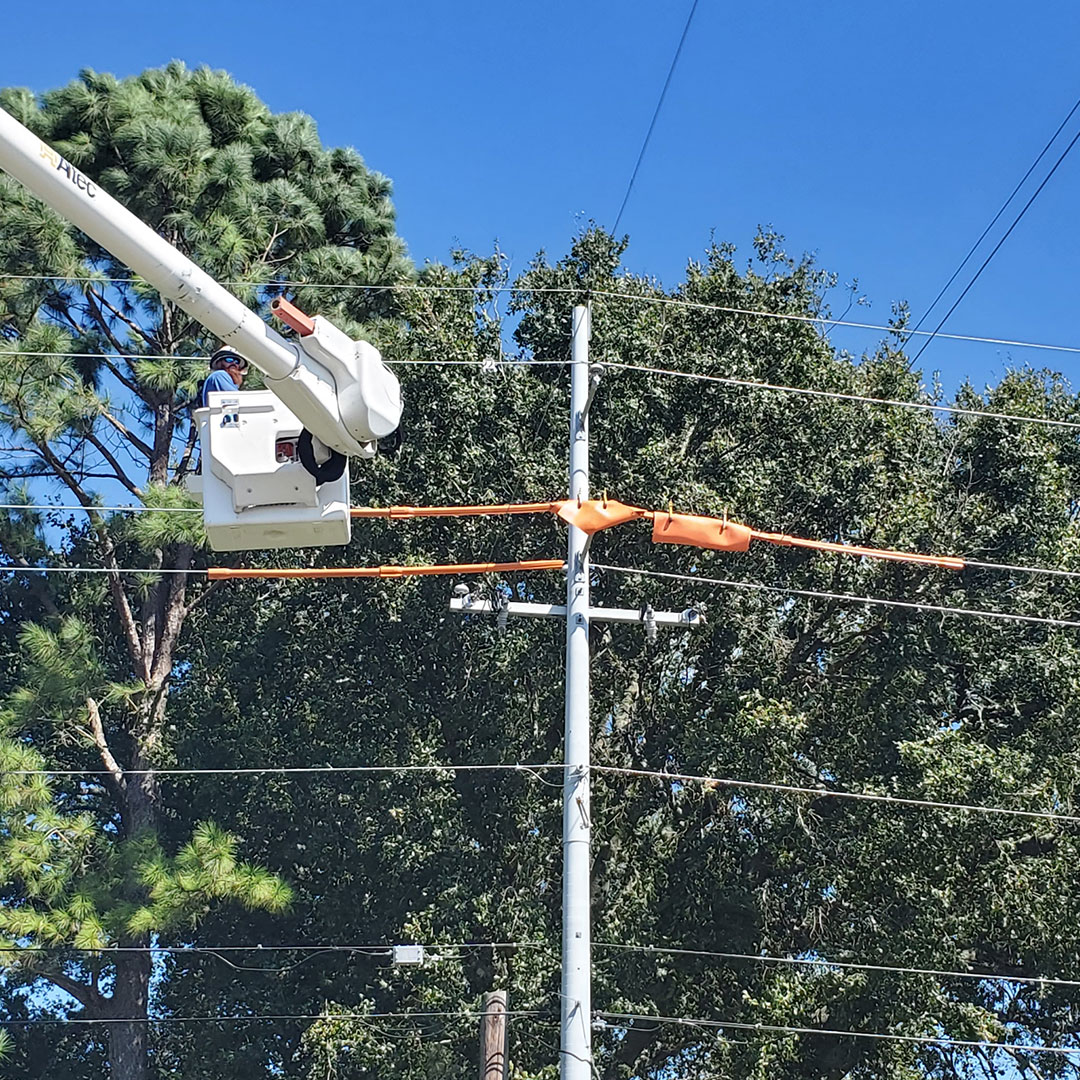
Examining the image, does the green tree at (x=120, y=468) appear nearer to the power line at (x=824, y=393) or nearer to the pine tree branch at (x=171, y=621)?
the pine tree branch at (x=171, y=621)

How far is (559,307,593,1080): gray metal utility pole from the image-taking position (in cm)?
1180

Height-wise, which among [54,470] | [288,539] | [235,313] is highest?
[54,470]

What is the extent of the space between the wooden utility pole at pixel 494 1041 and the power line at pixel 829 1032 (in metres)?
5.36

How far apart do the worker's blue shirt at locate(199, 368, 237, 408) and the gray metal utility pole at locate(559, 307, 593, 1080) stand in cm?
559

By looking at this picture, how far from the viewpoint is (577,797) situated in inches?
488

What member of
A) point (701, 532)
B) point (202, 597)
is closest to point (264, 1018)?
point (202, 597)

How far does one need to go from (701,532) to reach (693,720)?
23.4 feet

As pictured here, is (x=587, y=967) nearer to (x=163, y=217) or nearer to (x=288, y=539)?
(x=288, y=539)

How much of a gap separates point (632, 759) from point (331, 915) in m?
4.73

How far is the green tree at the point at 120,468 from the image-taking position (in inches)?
754

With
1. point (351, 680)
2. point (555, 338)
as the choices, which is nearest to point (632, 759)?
point (351, 680)

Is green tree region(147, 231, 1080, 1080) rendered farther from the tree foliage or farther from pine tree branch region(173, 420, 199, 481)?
pine tree branch region(173, 420, 199, 481)

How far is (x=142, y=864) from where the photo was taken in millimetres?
19266

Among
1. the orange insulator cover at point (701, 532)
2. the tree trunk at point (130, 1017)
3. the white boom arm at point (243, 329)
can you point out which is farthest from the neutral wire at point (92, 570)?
the white boom arm at point (243, 329)
